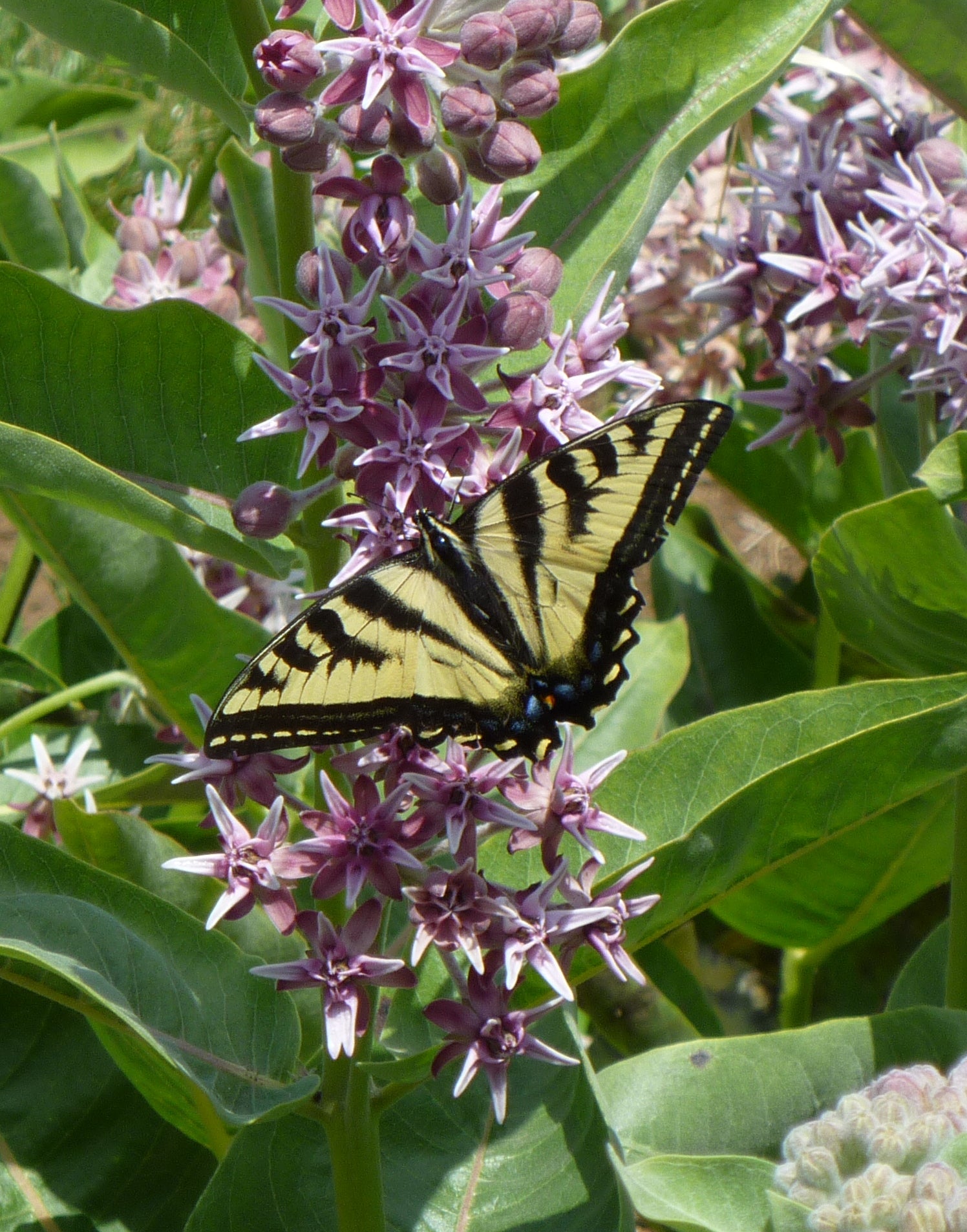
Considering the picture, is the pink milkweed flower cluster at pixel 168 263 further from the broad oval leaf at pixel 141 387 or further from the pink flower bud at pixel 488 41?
the pink flower bud at pixel 488 41

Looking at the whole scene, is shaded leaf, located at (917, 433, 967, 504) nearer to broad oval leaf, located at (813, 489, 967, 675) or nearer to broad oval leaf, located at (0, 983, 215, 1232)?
broad oval leaf, located at (813, 489, 967, 675)

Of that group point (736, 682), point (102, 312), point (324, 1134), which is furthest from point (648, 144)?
point (736, 682)

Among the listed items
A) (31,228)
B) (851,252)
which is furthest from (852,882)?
(31,228)

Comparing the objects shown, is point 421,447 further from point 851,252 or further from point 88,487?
point 851,252

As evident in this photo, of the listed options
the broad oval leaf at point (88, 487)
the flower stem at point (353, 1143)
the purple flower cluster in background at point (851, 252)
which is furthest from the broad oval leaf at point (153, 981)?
the purple flower cluster in background at point (851, 252)

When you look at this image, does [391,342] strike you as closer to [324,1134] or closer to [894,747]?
[894,747]

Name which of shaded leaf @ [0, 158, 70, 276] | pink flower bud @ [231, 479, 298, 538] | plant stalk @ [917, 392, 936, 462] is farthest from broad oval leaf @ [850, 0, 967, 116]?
shaded leaf @ [0, 158, 70, 276]
